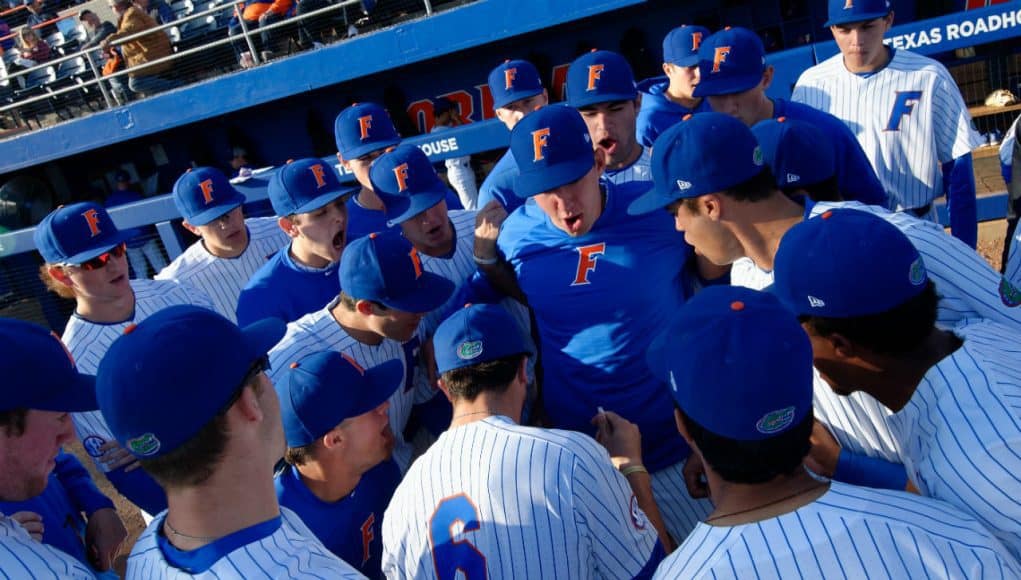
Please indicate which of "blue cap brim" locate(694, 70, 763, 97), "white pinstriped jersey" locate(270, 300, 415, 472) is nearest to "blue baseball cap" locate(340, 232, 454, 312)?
"white pinstriped jersey" locate(270, 300, 415, 472)

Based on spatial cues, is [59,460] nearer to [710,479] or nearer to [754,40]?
[710,479]

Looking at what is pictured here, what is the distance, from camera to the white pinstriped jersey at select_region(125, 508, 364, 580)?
1.42m

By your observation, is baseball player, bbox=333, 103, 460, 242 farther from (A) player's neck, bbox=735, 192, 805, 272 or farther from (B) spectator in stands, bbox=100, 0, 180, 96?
(B) spectator in stands, bbox=100, 0, 180, 96

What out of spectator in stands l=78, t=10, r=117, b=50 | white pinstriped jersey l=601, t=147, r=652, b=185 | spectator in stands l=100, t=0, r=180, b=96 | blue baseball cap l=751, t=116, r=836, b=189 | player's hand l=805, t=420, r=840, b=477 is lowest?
player's hand l=805, t=420, r=840, b=477

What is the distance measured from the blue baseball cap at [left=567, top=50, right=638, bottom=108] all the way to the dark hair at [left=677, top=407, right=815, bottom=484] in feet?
7.83

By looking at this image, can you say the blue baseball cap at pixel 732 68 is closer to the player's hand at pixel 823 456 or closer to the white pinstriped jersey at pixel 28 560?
the player's hand at pixel 823 456

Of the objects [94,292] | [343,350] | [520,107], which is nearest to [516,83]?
[520,107]

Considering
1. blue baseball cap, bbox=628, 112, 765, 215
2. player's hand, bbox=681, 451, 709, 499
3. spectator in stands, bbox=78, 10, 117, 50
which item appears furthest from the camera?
spectator in stands, bbox=78, 10, 117, 50

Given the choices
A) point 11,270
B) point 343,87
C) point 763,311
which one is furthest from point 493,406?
point 11,270

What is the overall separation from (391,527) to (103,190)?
10176mm

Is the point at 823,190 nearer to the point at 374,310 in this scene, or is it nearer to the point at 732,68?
the point at 732,68

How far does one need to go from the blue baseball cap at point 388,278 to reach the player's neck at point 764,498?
146 centimetres

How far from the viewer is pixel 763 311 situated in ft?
4.48

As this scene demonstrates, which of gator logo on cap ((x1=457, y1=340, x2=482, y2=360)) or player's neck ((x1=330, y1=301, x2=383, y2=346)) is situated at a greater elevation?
gator logo on cap ((x1=457, y1=340, x2=482, y2=360))
